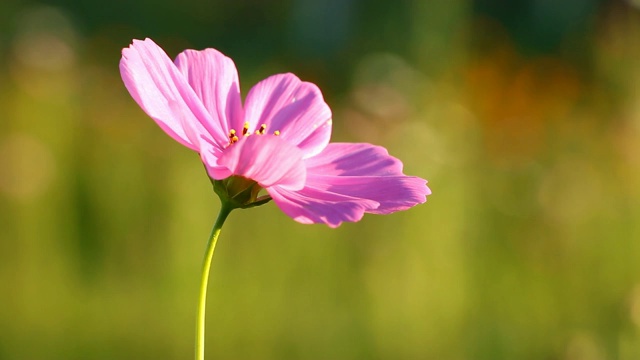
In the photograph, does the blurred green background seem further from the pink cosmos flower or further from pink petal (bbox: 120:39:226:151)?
pink petal (bbox: 120:39:226:151)

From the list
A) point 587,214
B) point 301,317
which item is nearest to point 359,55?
point 587,214

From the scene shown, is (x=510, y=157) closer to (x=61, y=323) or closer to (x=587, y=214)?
(x=587, y=214)

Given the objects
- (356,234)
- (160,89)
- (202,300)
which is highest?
(356,234)

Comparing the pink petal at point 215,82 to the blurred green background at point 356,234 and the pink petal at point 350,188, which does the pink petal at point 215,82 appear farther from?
the blurred green background at point 356,234

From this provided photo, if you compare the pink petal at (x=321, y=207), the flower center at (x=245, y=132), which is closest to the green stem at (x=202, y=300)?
the pink petal at (x=321, y=207)

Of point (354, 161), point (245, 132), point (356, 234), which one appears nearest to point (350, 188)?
point (354, 161)

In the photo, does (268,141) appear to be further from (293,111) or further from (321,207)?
(293,111)
